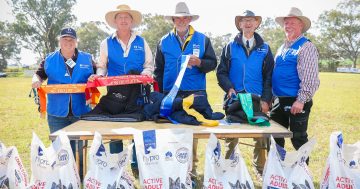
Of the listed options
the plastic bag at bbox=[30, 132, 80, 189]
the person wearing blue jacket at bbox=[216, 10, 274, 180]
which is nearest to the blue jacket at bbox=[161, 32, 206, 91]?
the person wearing blue jacket at bbox=[216, 10, 274, 180]

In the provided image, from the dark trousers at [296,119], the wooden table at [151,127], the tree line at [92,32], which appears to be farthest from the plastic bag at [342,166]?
the tree line at [92,32]

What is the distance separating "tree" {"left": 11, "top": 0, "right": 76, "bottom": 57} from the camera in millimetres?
48031

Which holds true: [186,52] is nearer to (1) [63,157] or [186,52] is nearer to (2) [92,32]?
(1) [63,157]

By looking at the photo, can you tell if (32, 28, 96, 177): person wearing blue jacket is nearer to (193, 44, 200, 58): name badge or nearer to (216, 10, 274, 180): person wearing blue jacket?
(193, 44, 200, 58): name badge

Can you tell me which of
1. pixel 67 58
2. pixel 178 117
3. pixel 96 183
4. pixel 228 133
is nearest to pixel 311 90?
pixel 228 133

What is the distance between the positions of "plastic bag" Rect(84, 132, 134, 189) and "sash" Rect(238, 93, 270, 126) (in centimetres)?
127

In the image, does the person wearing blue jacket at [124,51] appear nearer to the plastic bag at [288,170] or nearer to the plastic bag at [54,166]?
the plastic bag at [54,166]

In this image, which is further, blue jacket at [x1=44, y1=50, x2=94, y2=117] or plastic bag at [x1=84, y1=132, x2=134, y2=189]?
blue jacket at [x1=44, y1=50, x2=94, y2=117]

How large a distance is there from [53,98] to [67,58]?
0.49 meters

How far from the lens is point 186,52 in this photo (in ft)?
13.6

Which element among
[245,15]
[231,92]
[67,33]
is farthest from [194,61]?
[67,33]

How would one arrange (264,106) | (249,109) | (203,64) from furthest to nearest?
(203,64), (264,106), (249,109)

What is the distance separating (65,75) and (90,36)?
230ft

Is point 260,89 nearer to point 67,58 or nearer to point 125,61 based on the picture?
point 125,61
